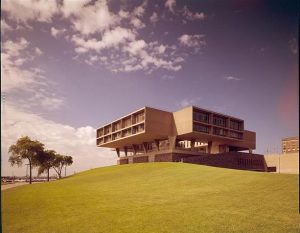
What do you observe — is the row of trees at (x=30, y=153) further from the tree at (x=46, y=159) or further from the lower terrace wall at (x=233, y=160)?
the lower terrace wall at (x=233, y=160)

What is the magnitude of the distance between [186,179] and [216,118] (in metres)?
49.6

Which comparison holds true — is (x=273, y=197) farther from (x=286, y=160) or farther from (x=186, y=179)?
(x=286, y=160)

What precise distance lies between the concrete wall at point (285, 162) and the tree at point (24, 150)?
6674 cm

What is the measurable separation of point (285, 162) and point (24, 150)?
71.1 metres

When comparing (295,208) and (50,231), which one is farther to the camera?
(295,208)

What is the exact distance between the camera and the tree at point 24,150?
65.6m

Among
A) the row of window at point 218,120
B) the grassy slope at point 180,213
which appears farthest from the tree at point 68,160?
the grassy slope at point 180,213

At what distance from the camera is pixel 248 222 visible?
42.6 feet

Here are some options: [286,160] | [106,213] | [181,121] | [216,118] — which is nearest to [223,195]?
[106,213]

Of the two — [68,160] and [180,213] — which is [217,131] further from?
[180,213]

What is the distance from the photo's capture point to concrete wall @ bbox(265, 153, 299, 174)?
77688 millimetres

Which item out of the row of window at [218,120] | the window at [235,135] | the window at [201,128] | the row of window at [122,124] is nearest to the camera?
the window at [201,128]

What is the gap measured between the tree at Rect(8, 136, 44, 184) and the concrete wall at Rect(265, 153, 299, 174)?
66.7m

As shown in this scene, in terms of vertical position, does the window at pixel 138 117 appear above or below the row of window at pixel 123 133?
above
